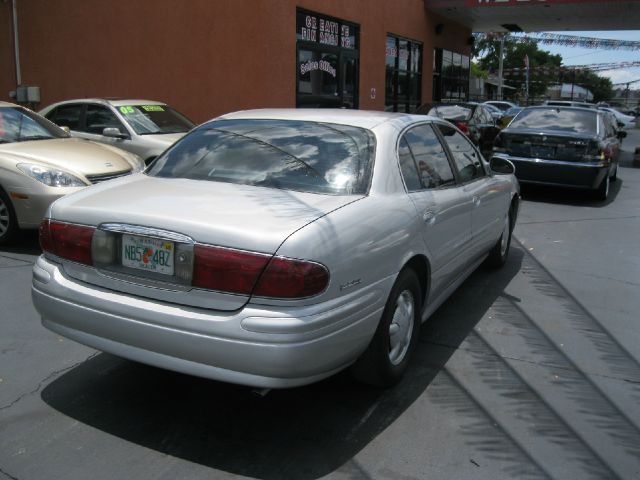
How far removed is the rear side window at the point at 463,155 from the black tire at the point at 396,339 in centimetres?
140

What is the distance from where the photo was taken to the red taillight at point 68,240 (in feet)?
10.7

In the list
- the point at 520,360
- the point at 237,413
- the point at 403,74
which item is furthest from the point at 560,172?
the point at 403,74

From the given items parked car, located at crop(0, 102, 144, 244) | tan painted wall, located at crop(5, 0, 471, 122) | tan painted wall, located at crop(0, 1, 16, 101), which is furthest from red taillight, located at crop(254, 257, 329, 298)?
tan painted wall, located at crop(0, 1, 16, 101)

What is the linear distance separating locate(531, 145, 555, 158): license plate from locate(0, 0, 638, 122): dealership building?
5.02 meters

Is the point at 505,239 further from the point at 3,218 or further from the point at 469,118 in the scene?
the point at 469,118

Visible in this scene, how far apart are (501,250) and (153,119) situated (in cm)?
618

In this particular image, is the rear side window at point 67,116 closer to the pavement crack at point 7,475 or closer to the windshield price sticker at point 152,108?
the windshield price sticker at point 152,108

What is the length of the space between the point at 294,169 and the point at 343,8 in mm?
12017

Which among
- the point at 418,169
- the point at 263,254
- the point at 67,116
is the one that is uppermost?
the point at 67,116

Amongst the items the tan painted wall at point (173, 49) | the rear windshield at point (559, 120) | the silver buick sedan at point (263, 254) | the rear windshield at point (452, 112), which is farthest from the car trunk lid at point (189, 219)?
the rear windshield at point (452, 112)

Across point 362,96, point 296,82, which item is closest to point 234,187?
point 296,82

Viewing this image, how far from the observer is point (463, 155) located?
5234mm

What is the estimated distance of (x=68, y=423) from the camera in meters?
3.30

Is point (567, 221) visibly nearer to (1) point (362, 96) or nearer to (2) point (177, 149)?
(2) point (177, 149)
